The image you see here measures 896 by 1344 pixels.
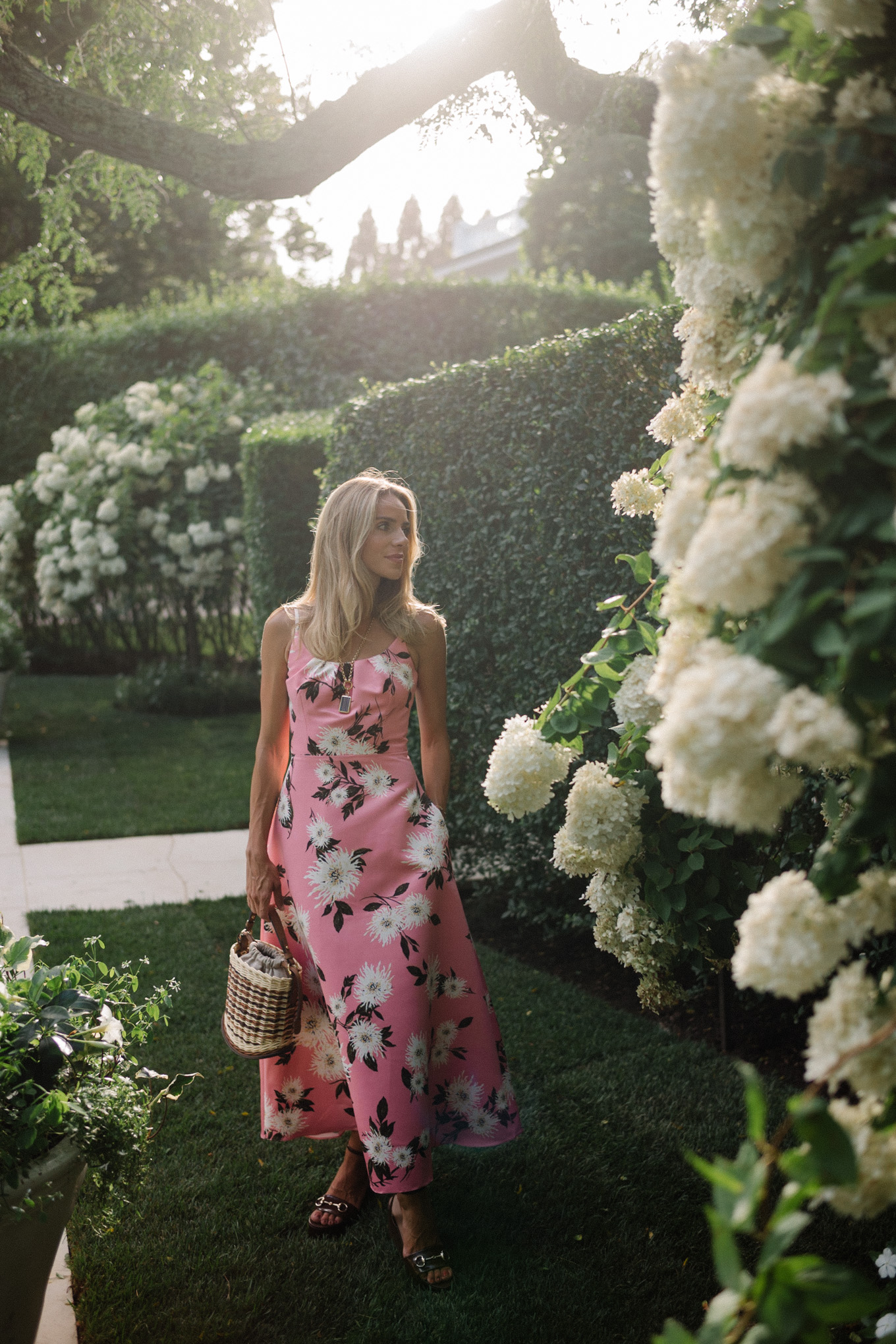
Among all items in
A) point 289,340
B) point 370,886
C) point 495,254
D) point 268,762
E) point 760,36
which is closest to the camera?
point 760,36

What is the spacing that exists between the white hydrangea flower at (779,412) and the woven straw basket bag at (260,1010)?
6.47 ft

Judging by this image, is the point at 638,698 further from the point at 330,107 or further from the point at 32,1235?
the point at 330,107

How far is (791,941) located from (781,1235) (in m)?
0.24

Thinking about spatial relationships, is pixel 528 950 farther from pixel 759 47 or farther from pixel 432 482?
pixel 759 47

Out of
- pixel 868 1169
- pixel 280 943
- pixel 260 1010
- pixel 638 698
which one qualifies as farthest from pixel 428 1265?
pixel 868 1169

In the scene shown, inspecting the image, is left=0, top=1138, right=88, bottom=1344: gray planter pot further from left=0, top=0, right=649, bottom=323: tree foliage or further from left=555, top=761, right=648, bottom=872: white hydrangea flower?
left=0, top=0, right=649, bottom=323: tree foliage

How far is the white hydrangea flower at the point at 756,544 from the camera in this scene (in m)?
0.85

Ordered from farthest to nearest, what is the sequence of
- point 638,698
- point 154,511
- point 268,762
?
point 154,511 < point 268,762 < point 638,698

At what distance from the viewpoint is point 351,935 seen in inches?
97.5

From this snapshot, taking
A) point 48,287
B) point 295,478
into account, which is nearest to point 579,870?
point 295,478

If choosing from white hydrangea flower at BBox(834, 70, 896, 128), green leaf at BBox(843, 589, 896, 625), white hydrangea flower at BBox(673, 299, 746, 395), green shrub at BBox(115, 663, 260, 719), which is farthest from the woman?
green shrub at BBox(115, 663, 260, 719)

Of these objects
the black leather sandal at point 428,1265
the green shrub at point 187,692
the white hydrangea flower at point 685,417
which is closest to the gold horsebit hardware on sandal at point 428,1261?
the black leather sandal at point 428,1265

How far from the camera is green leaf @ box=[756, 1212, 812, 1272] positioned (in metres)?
0.80

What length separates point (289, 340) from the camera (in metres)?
10.4
